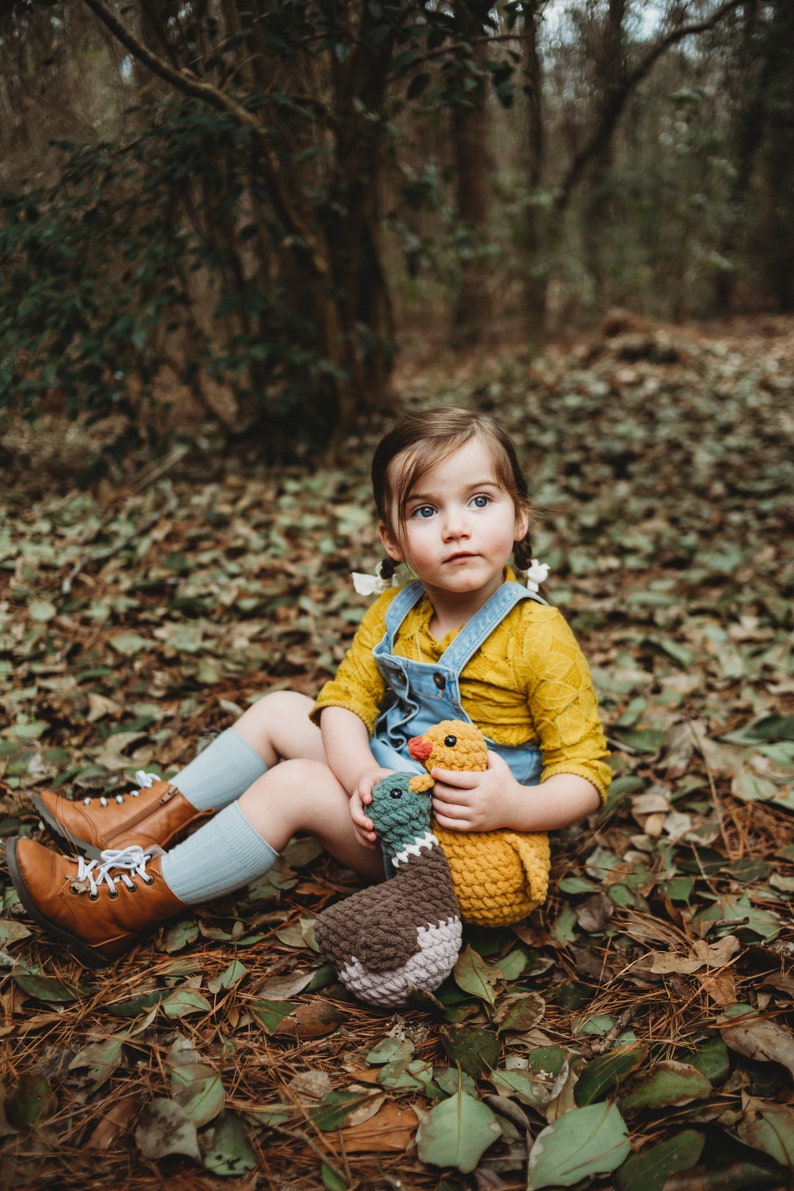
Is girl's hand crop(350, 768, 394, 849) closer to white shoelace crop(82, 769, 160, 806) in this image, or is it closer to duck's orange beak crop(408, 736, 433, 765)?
duck's orange beak crop(408, 736, 433, 765)

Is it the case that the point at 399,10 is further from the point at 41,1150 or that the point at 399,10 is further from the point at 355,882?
the point at 41,1150

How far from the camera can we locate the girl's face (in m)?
1.55

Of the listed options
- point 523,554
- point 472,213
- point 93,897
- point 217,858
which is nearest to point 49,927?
point 93,897

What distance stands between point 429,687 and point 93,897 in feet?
2.64

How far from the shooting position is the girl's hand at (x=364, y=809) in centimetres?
149

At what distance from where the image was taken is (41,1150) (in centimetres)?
121

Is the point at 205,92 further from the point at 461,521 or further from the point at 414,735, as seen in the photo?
the point at 414,735

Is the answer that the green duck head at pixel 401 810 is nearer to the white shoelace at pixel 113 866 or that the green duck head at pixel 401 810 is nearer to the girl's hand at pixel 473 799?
the girl's hand at pixel 473 799

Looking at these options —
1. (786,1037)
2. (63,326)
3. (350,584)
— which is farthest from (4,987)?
(63,326)

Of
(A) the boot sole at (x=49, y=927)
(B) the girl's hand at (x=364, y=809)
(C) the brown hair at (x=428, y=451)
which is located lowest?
(A) the boot sole at (x=49, y=927)

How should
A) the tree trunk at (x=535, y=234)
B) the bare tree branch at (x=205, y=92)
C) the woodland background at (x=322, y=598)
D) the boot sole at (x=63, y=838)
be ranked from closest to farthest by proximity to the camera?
1. the woodland background at (x=322, y=598)
2. the boot sole at (x=63, y=838)
3. the bare tree branch at (x=205, y=92)
4. the tree trunk at (x=535, y=234)

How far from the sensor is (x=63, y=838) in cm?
171

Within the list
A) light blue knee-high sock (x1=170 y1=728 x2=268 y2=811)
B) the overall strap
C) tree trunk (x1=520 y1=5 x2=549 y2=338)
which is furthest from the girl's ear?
tree trunk (x1=520 y1=5 x2=549 y2=338)

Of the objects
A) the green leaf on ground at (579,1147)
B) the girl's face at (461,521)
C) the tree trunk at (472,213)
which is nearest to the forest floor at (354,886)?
the green leaf on ground at (579,1147)
